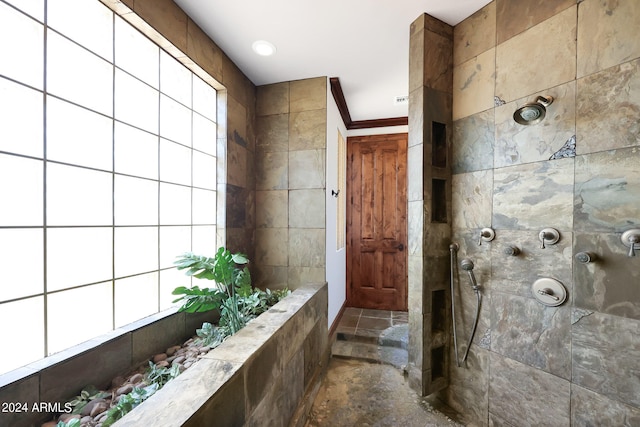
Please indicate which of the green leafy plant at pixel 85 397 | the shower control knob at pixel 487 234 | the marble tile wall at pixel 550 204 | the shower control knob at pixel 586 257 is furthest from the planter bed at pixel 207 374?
the shower control knob at pixel 586 257

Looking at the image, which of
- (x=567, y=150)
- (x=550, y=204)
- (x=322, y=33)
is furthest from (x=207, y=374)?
(x=322, y=33)

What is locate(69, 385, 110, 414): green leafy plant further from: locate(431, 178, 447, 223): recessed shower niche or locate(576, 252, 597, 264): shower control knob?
locate(576, 252, 597, 264): shower control knob

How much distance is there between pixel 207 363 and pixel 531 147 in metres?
1.76

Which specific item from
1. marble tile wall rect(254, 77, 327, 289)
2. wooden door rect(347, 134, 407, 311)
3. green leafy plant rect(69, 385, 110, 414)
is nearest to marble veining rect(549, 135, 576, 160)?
marble tile wall rect(254, 77, 327, 289)

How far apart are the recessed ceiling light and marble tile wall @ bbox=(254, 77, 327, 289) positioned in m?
0.38

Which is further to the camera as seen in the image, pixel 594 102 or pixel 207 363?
pixel 594 102

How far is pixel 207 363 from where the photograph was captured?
0.90m

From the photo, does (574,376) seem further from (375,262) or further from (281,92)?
(281,92)

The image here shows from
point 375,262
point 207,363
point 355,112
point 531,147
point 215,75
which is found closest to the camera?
point 207,363

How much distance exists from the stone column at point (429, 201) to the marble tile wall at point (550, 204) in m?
0.07

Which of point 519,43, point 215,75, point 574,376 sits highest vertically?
point 215,75

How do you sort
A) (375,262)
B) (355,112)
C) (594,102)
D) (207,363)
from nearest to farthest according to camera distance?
1. (207,363)
2. (594,102)
3. (355,112)
4. (375,262)

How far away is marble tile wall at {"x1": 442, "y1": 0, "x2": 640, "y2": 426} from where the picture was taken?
3.14 ft

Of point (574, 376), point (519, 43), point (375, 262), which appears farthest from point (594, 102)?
point (375, 262)
